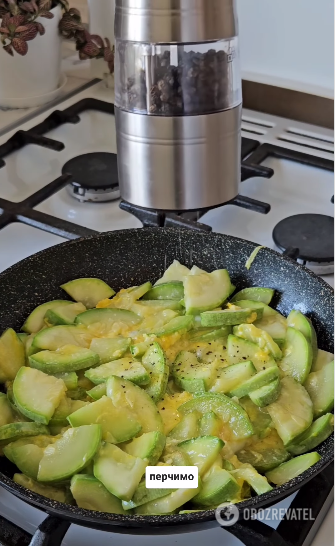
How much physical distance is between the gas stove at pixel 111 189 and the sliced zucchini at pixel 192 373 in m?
0.22

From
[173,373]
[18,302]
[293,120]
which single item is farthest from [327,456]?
[293,120]

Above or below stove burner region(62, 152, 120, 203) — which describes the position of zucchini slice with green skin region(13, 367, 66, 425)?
below

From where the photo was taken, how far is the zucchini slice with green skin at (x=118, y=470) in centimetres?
58

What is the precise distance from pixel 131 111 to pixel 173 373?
282 mm

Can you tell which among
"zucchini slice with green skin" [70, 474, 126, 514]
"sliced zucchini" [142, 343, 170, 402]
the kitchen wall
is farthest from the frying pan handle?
the kitchen wall

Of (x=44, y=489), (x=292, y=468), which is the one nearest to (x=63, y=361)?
(x=44, y=489)

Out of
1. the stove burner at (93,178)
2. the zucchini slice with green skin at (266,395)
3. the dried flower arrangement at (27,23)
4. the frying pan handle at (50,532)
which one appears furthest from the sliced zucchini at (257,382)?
the dried flower arrangement at (27,23)

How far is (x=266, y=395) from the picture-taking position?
676 mm

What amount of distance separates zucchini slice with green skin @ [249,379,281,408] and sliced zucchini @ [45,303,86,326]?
247mm

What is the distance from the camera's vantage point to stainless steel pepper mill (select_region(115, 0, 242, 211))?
0.61 meters

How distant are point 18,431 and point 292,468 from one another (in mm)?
260

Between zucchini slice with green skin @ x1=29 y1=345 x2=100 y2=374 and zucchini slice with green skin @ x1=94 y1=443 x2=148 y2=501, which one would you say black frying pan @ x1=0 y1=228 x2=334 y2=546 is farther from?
zucchini slice with green skin @ x1=94 y1=443 x2=148 y2=501

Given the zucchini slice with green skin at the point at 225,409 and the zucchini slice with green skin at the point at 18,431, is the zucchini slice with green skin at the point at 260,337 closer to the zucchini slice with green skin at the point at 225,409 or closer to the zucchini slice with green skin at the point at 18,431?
the zucchini slice with green skin at the point at 225,409

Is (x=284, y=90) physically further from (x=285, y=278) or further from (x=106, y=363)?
(x=106, y=363)
